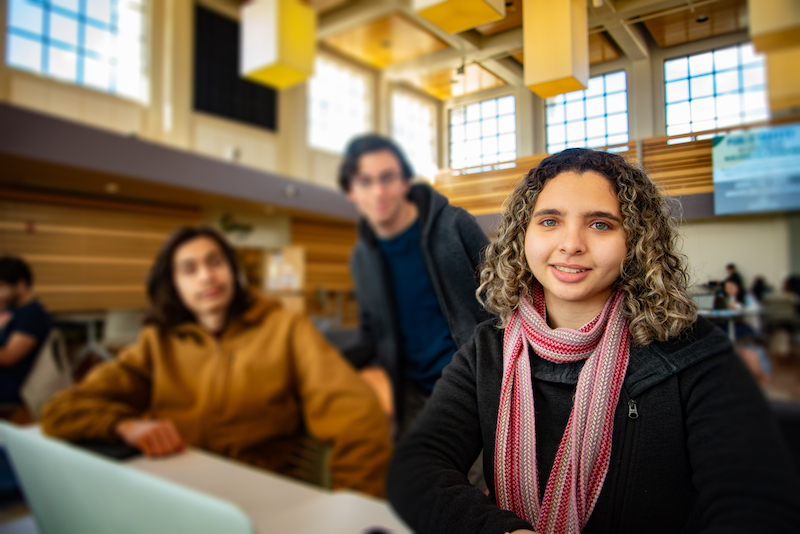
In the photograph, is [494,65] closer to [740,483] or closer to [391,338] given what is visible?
[740,483]

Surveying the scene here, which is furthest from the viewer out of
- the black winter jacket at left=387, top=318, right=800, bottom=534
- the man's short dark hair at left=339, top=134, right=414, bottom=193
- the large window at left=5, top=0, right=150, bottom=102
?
the large window at left=5, top=0, right=150, bottom=102

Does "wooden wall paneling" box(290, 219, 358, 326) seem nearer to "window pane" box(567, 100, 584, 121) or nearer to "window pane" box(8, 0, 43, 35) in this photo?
"window pane" box(8, 0, 43, 35)

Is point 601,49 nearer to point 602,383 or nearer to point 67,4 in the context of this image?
point 602,383

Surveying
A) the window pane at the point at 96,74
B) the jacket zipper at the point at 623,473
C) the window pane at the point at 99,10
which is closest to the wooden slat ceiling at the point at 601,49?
the jacket zipper at the point at 623,473

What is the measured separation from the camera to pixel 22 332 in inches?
98.5

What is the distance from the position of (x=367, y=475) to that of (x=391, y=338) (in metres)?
1.10

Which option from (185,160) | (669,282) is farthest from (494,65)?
(185,160)

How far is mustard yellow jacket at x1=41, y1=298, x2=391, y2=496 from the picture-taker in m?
1.64

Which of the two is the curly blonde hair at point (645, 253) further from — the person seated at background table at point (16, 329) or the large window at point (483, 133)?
the person seated at background table at point (16, 329)

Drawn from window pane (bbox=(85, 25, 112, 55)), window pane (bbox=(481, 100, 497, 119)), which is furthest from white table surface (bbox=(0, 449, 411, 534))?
window pane (bbox=(85, 25, 112, 55))

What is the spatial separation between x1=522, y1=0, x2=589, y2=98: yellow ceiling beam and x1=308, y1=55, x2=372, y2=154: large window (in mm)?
8140

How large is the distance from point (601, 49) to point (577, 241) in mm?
129

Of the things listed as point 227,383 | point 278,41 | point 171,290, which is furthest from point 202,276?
point 278,41

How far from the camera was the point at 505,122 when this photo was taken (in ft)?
1.15
